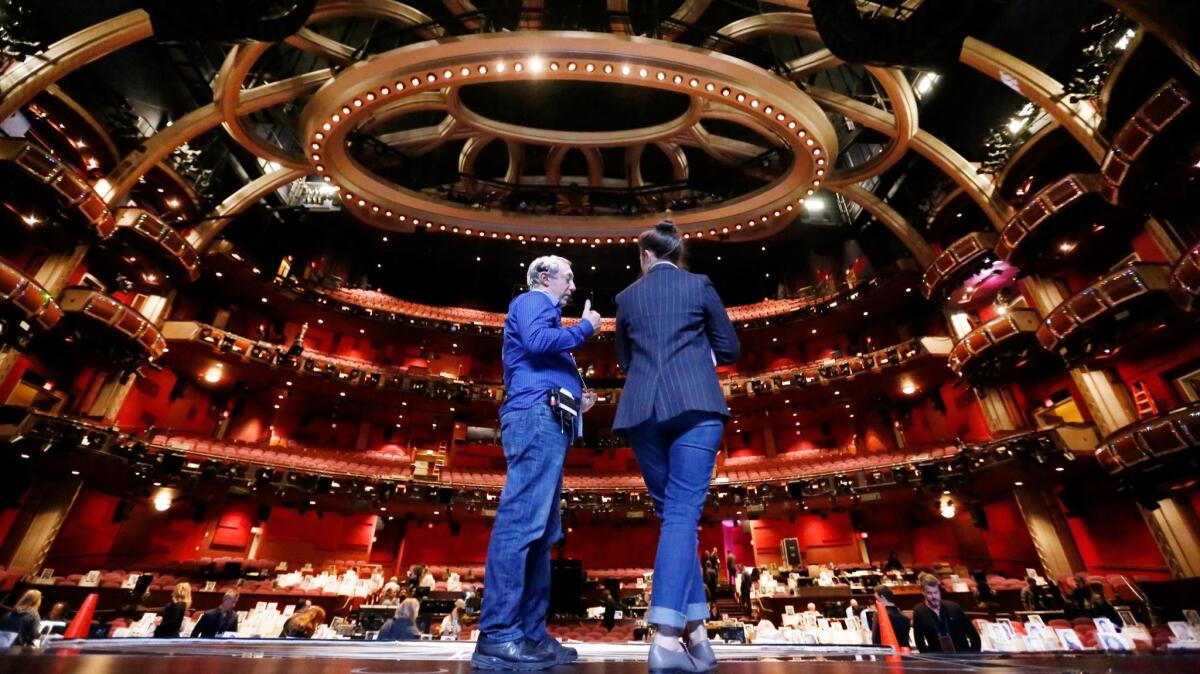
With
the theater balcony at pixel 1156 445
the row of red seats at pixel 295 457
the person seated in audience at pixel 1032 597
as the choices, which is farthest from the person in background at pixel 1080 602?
the row of red seats at pixel 295 457

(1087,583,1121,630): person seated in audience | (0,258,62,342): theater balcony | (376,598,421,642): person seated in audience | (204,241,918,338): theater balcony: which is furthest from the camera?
(204,241,918,338): theater balcony

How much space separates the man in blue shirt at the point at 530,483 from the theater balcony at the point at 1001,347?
688 inches

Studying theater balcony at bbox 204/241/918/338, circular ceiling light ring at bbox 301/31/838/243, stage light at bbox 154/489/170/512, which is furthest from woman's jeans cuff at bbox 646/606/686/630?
stage light at bbox 154/489/170/512

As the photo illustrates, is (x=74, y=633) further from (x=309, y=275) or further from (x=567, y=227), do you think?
(x=309, y=275)

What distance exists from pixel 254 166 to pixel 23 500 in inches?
563

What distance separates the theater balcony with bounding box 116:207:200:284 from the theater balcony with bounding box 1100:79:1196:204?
2483cm

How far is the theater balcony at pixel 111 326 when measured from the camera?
14523 millimetres

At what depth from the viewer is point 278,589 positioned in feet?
46.2

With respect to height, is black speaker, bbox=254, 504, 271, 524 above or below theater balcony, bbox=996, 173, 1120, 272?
below

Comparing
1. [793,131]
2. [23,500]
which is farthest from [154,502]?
[793,131]

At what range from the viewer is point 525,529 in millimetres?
2309

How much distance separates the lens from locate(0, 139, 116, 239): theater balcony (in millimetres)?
12477

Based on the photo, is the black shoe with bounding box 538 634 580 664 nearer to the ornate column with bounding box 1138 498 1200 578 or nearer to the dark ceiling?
the dark ceiling

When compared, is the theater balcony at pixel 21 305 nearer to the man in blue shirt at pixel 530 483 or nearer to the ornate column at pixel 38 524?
the ornate column at pixel 38 524
